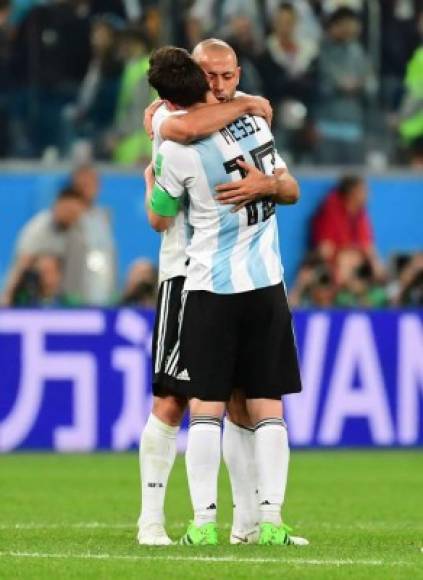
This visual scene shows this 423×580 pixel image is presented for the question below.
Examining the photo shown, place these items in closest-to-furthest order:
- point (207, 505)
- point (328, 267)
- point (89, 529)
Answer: point (207, 505) < point (89, 529) < point (328, 267)

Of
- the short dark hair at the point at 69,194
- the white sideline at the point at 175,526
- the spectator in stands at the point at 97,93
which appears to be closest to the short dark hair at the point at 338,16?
the spectator in stands at the point at 97,93

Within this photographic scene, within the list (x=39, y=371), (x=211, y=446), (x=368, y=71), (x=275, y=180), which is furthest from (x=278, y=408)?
(x=368, y=71)

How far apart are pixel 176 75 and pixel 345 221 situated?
963 centimetres

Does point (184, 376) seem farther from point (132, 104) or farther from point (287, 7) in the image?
point (287, 7)

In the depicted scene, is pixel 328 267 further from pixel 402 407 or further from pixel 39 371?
pixel 39 371

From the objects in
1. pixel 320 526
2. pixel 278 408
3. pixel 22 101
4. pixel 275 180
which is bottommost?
pixel 320 526

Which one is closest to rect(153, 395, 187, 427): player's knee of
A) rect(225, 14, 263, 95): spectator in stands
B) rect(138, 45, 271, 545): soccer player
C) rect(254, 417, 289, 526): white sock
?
rect(138, 45, 271, 545): soccer player

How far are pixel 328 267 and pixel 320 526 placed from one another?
24.6ft

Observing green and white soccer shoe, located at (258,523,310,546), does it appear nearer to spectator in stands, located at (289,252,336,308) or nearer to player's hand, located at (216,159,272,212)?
player's hand, located at (216,159,272,212)

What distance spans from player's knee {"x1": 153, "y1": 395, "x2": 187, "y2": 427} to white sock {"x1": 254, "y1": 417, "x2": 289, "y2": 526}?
433mm

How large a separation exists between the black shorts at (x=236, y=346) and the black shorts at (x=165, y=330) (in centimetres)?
11

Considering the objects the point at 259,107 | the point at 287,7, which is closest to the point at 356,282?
the point at 287,7

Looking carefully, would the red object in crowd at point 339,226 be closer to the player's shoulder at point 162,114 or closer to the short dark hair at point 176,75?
the player's shoulder at point 162,114

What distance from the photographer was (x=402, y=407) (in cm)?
1461
